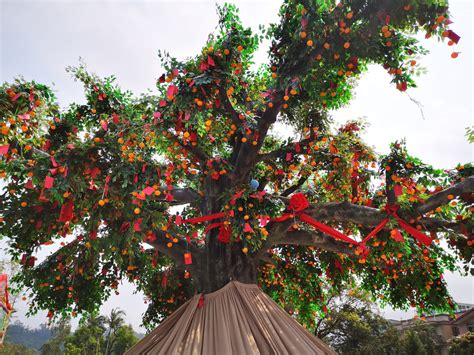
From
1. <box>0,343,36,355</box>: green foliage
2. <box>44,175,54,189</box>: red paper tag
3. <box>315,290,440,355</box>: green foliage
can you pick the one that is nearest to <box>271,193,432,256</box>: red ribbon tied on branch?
<box>44,175,54,189</box>: red paper tag

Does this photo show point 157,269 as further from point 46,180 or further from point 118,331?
point 118,331

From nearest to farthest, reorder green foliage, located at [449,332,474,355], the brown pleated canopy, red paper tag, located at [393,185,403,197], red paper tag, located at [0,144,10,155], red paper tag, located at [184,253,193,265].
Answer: red paper tag, located at [0,144,10,155] → the brown pleated canopy → red paper tag, located at [393,185,403,197] → red paper tag, located at [184,253,193,265] → green foliage, located at [449,332,474,355]

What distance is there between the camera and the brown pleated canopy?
148 inches

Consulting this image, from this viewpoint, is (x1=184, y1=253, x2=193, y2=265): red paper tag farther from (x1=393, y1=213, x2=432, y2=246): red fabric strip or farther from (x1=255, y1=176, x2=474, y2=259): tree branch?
(x1=393, y1=213, x2=432, y2=246): red fabric strip

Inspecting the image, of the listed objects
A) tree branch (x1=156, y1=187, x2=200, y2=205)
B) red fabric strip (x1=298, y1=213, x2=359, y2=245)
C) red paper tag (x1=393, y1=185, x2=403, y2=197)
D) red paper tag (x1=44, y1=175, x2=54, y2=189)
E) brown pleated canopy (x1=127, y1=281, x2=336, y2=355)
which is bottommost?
brown pleated canopy (x1=127, y1=281, x2=336, y2=355)

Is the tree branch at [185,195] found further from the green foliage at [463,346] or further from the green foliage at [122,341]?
the green foliage at [122,341]

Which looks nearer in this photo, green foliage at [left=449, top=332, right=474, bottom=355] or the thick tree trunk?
the thick tree trunk

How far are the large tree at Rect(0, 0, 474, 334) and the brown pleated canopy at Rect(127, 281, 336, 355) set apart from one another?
47cm

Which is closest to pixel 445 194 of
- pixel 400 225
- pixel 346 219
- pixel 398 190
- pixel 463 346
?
pixel 398 190

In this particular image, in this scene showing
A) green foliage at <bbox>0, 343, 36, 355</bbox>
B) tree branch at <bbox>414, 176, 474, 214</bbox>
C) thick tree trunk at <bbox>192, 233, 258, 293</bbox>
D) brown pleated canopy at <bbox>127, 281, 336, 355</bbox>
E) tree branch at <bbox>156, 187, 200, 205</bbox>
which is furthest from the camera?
green foliage at <bbox>0, 343, 36, 355</bbox>

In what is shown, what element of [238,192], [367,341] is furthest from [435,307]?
[367,341]

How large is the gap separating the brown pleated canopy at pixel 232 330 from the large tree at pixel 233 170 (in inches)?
18.3

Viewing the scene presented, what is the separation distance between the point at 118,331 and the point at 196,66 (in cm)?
3517

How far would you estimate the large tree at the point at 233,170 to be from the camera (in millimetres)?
4012
